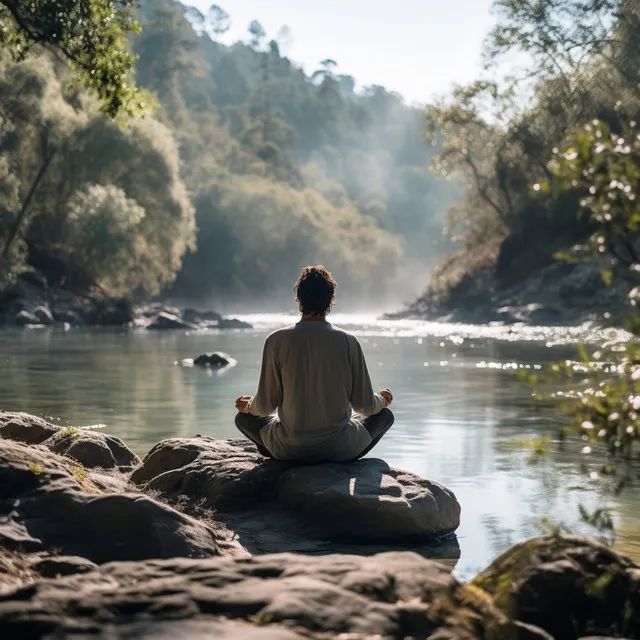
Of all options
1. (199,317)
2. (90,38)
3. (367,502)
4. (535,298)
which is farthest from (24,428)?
(199,317)

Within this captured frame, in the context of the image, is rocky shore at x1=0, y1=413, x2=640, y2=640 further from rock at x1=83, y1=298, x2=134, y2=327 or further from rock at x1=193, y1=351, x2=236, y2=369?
rock at x1=83, y1=298, x2=134, y2=327

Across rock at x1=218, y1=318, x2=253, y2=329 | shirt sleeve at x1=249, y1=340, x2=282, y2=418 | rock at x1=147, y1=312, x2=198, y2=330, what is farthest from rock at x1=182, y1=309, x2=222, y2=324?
shirt sleeve at x1=249, y1=340, x2=282, y2=418

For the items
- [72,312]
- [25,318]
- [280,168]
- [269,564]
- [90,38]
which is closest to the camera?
[269,564]

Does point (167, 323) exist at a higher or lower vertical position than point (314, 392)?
lower

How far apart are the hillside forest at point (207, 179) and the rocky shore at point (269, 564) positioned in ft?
20.3

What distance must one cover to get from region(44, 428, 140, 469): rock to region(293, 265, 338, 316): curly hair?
3049mm

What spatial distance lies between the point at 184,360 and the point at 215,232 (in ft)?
208

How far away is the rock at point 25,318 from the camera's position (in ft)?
155

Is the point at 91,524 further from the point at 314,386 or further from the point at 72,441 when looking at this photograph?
the point at 72,441

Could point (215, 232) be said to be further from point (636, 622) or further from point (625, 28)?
point (636, 622)

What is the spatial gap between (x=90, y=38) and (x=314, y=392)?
6816 mm

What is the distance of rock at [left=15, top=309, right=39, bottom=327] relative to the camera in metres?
47.3

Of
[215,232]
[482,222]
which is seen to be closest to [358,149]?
[215,232]

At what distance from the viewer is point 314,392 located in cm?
805
